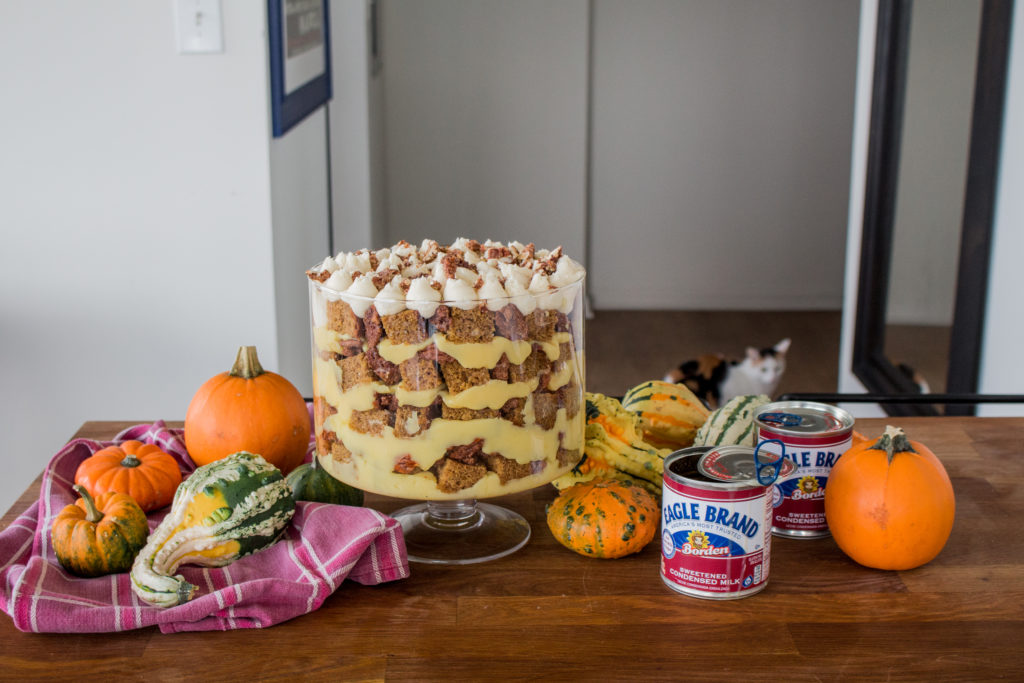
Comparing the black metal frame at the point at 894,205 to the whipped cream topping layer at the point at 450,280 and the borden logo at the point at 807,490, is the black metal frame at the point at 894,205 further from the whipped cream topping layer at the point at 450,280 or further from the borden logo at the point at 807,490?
the whipped cream topping layer at the point at 450,280

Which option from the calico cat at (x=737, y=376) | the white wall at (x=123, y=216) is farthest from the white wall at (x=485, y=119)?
the white wall at (x=123, y=216)

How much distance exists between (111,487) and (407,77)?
362 centimetres

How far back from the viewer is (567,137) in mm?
4430

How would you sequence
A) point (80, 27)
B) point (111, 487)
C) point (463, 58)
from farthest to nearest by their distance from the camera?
point (463, 58)
point (80, 27)
point (111, 487)

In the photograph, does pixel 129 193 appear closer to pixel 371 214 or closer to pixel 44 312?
pixel 44 312

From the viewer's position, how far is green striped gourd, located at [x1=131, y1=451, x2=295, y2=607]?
2.88ft

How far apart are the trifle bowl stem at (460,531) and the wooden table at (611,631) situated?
3 cm

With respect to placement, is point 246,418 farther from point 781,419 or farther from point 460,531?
point 781,419

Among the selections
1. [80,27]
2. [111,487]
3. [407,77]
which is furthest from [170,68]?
[407,77]

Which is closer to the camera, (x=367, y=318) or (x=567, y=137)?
(x=367, y=318)

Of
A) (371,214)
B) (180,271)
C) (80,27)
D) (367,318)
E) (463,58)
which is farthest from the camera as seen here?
(463,58)

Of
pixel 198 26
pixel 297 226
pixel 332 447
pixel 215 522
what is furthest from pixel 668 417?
pixel 297 226

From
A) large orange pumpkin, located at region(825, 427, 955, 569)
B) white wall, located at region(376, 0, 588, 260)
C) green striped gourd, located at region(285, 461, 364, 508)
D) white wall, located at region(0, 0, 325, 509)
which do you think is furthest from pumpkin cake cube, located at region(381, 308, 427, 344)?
white wall, located at region(376, 0, 588, 260)

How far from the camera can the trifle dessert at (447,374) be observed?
0.87 m
